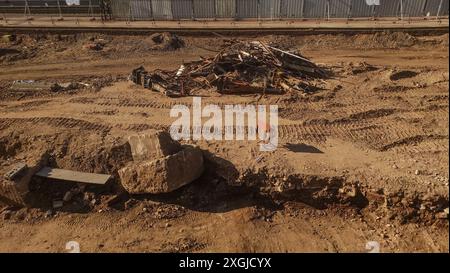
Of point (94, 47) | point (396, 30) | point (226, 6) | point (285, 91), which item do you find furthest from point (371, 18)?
point (94, 47)

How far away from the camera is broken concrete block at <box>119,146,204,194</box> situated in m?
8.13

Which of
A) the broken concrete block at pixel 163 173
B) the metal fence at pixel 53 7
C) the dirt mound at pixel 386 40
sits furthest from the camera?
the metal fence at pixel 53 7

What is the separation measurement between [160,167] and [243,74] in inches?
247

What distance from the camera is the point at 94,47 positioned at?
A: 57.8 ft

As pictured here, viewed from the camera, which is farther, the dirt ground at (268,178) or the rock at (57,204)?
the rock at (57,204)

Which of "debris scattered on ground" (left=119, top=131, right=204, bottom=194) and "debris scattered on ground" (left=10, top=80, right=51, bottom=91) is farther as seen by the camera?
"debris scattered on ground" (left=10, top=80, right=51, bottom=91)

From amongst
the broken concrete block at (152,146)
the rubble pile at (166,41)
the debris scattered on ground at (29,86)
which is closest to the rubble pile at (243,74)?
the debris scattered on ground at (29,86)

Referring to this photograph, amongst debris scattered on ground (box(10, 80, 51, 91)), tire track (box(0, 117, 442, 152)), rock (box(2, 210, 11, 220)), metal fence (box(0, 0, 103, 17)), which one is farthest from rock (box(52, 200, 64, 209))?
metal fence (box(0, 0, 103, 17))

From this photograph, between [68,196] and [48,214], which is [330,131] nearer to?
[68,196]

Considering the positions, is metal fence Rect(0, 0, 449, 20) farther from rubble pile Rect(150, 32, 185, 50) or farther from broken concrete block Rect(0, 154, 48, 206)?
broken concrete block Rect(0, 154, 48, 206)

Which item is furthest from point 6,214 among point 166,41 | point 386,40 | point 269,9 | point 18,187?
point 269,9

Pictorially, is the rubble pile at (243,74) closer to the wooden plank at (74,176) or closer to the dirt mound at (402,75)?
the dirt mound at (402,75)

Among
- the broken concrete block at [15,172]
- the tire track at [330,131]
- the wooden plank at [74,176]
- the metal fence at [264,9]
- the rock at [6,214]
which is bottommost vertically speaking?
the rock at [6,214]

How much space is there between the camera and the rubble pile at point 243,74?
12617 mm
